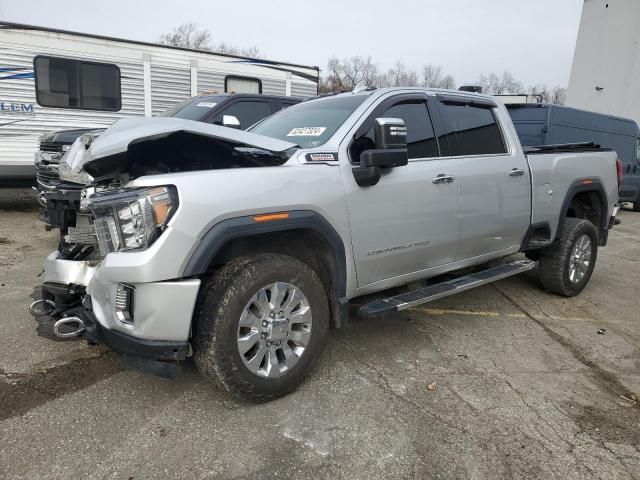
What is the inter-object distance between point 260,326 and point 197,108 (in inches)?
196

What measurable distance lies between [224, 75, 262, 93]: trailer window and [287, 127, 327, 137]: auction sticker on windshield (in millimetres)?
7118

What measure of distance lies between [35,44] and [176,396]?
27.6 ft

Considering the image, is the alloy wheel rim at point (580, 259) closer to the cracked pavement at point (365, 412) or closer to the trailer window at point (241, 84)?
the cracked pavement at point (365, 412)

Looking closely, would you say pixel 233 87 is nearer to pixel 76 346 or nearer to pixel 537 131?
pixel 537 131

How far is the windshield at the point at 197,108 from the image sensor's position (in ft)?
23.3

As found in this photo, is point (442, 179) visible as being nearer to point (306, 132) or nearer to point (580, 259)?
point (306, 132)

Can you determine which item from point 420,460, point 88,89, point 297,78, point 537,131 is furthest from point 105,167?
point 537,131

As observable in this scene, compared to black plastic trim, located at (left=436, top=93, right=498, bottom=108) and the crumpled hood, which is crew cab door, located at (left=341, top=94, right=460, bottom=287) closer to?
black plastic trim, located at (left=436, top=93, right=498, bottom=108)

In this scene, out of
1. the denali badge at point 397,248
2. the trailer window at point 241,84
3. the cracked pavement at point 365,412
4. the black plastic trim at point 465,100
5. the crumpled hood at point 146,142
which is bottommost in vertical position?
the cracked pavement at point 365,412

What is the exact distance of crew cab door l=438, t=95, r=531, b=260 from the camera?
4352 millimetres

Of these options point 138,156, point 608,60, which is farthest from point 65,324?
point 608,60

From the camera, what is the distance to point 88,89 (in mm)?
9570

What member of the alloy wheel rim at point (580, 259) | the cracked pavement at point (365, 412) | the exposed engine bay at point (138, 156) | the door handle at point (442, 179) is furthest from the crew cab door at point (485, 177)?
the exposed engine bay at point (138, 156)

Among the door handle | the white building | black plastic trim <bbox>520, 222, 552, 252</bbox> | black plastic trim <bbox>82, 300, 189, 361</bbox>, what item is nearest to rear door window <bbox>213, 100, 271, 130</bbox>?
the door handle
